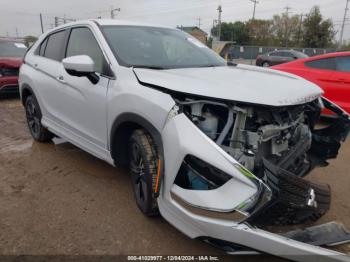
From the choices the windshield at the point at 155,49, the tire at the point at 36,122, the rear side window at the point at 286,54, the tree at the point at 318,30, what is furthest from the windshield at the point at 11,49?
the tree at the point at 318,30

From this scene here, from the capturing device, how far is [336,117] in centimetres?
343

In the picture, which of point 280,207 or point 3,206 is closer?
point 280,207

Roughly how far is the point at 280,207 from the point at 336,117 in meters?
1.75

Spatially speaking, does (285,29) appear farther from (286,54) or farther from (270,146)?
(270,146)

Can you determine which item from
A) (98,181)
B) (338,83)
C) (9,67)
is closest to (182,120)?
(98,181)

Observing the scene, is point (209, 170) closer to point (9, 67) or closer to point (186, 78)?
point (186, 78)

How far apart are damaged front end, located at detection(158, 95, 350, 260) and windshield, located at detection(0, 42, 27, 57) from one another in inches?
347

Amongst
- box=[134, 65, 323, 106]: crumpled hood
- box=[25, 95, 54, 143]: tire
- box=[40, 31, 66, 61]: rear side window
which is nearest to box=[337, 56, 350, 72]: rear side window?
box=[134, 65, 323, 106]: crumpled hood

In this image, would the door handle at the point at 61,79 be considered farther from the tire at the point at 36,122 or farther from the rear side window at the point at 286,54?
the rear side window at the point at 286,54

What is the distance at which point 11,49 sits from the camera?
1000 cm

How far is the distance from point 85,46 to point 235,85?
1.98 meters

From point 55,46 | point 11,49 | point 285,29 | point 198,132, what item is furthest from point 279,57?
point 285,29

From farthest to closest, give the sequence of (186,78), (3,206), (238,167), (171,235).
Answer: (3,206), (171,235), (186,78), (238,167)

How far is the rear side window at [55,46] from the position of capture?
14.1ft
